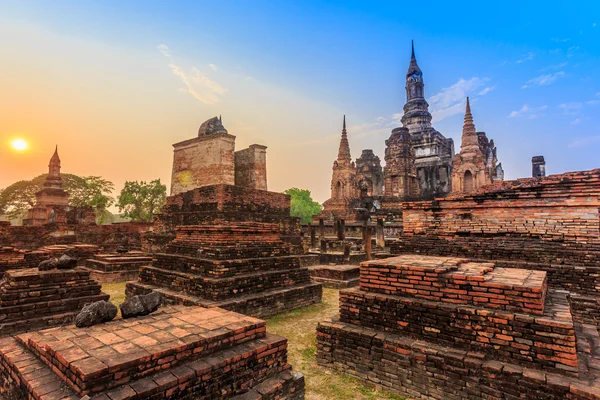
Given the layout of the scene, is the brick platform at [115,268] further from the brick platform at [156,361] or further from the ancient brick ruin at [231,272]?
the brick platform at [156,361]

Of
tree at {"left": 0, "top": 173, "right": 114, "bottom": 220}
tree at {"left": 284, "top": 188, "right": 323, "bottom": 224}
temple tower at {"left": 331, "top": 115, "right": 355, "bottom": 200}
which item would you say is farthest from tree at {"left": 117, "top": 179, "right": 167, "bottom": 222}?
tree at {"left": 284, "top": 188, "right": 323, "bottom": 224}

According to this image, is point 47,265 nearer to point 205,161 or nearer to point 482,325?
point 482,325

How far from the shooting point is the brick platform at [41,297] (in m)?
4.59

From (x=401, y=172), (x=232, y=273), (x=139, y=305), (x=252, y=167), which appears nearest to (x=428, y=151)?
(x=401, y=172)

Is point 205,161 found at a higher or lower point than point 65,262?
higher

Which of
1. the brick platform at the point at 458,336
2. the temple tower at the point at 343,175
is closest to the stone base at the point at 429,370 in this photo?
the brick platform at the point at 458,336

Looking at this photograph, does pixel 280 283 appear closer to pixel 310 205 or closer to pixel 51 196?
pixel 51 196

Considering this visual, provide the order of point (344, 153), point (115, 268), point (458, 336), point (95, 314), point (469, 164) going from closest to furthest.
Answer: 1. point (95, 314)
2. point (458, 336)
3. point (115, 268)
4. point (469, 164)
5. point (344, 153)

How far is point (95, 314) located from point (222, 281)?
2.55 metres

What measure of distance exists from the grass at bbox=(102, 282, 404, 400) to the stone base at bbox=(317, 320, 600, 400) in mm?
128

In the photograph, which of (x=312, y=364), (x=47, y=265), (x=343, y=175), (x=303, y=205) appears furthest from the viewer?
(x=303, y=205)

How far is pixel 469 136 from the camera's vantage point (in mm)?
24031

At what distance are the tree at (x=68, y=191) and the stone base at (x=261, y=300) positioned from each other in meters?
29.4

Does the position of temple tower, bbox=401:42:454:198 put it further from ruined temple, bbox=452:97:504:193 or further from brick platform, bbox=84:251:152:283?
brick platform, bbox=84:251:152:283
